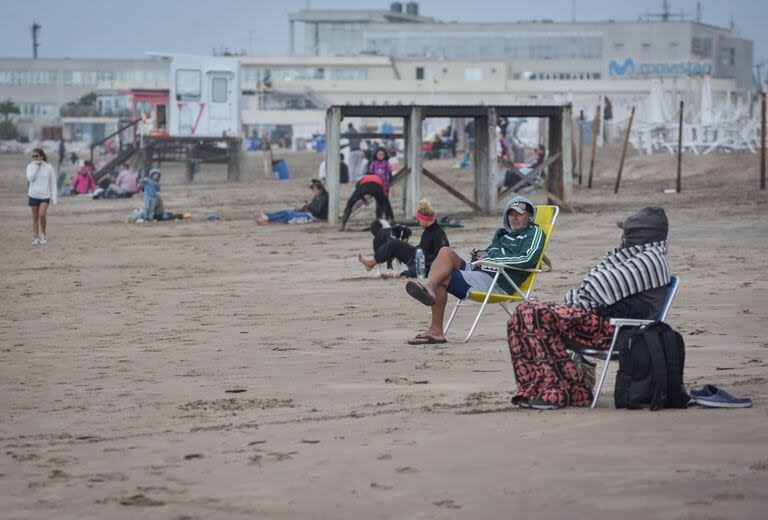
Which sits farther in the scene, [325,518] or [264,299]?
[264,299]

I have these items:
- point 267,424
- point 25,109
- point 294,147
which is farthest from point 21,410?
point 25,109

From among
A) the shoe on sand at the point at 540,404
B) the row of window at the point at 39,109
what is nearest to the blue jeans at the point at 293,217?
the shoe on sand at the point at 540,404

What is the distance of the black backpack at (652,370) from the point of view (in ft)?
20.7

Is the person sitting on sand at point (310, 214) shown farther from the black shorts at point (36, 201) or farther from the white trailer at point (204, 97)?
the white trailer at point (204, 97)

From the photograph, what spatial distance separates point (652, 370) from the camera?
6.35m

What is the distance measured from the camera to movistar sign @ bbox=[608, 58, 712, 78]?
10244 cm

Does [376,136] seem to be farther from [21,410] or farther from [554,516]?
[554,516]

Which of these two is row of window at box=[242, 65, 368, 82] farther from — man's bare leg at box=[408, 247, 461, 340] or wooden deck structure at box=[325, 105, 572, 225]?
man's bare leg at box=[408, 247, 461, 340]

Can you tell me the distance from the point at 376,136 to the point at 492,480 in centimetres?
1858

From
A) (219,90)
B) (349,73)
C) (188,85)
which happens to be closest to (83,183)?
(188,85)

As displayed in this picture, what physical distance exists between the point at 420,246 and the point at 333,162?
30.7 ft

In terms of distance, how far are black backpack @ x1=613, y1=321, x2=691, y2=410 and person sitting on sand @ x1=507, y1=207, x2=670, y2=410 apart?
0.32 meters

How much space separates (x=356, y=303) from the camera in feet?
37.6

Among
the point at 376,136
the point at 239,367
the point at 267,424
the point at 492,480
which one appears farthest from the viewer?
the point at 376,136
